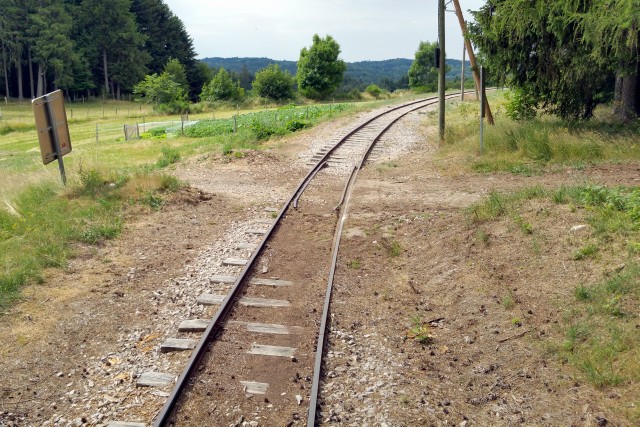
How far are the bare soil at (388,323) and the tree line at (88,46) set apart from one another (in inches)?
2980

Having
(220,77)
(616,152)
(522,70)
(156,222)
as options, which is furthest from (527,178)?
(220,77)

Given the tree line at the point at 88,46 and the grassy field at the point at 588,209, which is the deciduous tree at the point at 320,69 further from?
the grassy field at the point at 588,209

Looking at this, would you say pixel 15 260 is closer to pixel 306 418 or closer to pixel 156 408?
pixel 156 408

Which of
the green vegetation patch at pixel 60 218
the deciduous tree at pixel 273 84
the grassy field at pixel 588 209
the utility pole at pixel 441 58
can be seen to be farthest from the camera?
the deciduous tree at pixel 273 84

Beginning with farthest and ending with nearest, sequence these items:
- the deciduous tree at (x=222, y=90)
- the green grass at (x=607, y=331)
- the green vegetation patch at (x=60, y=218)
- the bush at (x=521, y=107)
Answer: the deciduous tree at (x=222, y=90), the bush at (x=521, y=107), the green vegetation patch at (x=60, y=218), the green grass at (x=607, y=331)

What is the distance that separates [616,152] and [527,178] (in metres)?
2.69

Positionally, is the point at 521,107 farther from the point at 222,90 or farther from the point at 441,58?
the point at 222,90

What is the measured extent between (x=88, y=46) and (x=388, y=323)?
299 feet

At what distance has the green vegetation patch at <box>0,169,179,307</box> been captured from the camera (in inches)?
360

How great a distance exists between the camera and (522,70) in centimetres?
1898

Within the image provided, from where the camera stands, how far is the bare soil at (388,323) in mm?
5695

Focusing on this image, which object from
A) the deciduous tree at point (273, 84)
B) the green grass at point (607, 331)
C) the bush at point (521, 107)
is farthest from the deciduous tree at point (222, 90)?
the green grass at point (607, 331)

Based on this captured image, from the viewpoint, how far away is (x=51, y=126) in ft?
42.0

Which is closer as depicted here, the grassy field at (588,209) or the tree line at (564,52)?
the grassy field at (588,209)
